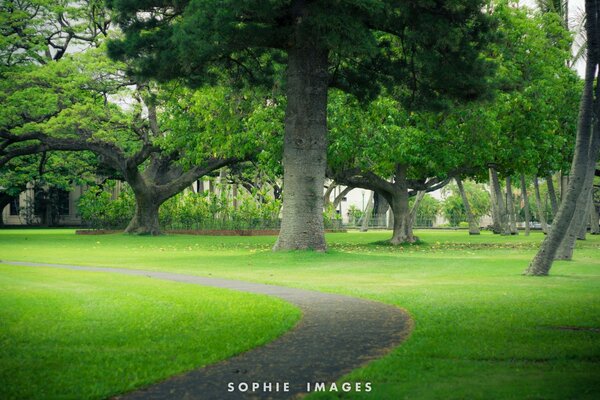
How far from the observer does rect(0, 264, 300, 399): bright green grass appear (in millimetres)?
6328

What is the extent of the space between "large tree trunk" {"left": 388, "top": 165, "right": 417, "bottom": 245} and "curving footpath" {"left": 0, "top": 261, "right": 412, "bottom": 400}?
2154 centimetres

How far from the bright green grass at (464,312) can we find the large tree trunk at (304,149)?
1142 mm

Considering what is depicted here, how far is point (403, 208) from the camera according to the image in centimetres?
3359

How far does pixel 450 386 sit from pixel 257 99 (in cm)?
2532

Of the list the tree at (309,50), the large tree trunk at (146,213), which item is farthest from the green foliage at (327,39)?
the large tree trunk at (146,213)

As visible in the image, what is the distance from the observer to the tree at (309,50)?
19.1 meters

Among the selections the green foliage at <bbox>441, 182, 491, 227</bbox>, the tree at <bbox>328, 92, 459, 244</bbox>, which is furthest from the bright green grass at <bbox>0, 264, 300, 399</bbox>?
the green foliage at <bbox>441, 182, 491, 227</bbox>

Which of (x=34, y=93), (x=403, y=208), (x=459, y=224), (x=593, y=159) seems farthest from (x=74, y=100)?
(x=459, y=224)

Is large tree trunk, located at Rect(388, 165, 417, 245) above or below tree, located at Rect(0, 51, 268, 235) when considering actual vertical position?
below

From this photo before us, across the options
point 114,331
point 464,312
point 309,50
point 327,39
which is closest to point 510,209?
point 309,50

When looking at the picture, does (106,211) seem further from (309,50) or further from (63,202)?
(309,50)

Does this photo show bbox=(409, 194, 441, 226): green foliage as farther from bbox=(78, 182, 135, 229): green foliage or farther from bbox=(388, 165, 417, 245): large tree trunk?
bbox=(388, 165, 417, 245): large tree trunk

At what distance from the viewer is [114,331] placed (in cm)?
862

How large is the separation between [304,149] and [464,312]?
12672mm
